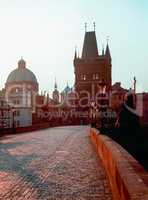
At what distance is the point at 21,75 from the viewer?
349 feet

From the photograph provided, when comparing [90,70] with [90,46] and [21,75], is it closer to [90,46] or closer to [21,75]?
[90,46]

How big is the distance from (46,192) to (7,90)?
101527mm

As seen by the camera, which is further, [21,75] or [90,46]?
[21,75]

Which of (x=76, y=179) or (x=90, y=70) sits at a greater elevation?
(x=90, y=70)

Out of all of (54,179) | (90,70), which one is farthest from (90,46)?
(54,179)

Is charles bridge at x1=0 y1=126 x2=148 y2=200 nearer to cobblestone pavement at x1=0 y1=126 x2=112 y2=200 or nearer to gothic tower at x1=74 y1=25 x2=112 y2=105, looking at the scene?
cobblestone pavement at x1=0 y1=126 x2=112 y2=200

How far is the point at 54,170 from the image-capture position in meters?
11.5

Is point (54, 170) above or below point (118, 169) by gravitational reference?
below

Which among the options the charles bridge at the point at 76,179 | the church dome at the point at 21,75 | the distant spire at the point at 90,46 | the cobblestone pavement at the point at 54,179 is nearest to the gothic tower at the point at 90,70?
the distant spire at the point at 90,46

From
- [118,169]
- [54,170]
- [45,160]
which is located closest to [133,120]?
[45,160]

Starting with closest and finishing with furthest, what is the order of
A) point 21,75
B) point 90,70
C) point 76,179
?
point 76,179 → point 90,70 → point 21,75

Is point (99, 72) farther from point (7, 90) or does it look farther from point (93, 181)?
point (93, 181)

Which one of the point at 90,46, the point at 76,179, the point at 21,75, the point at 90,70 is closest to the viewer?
the point at 76,179

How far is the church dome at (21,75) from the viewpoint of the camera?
106 meters
